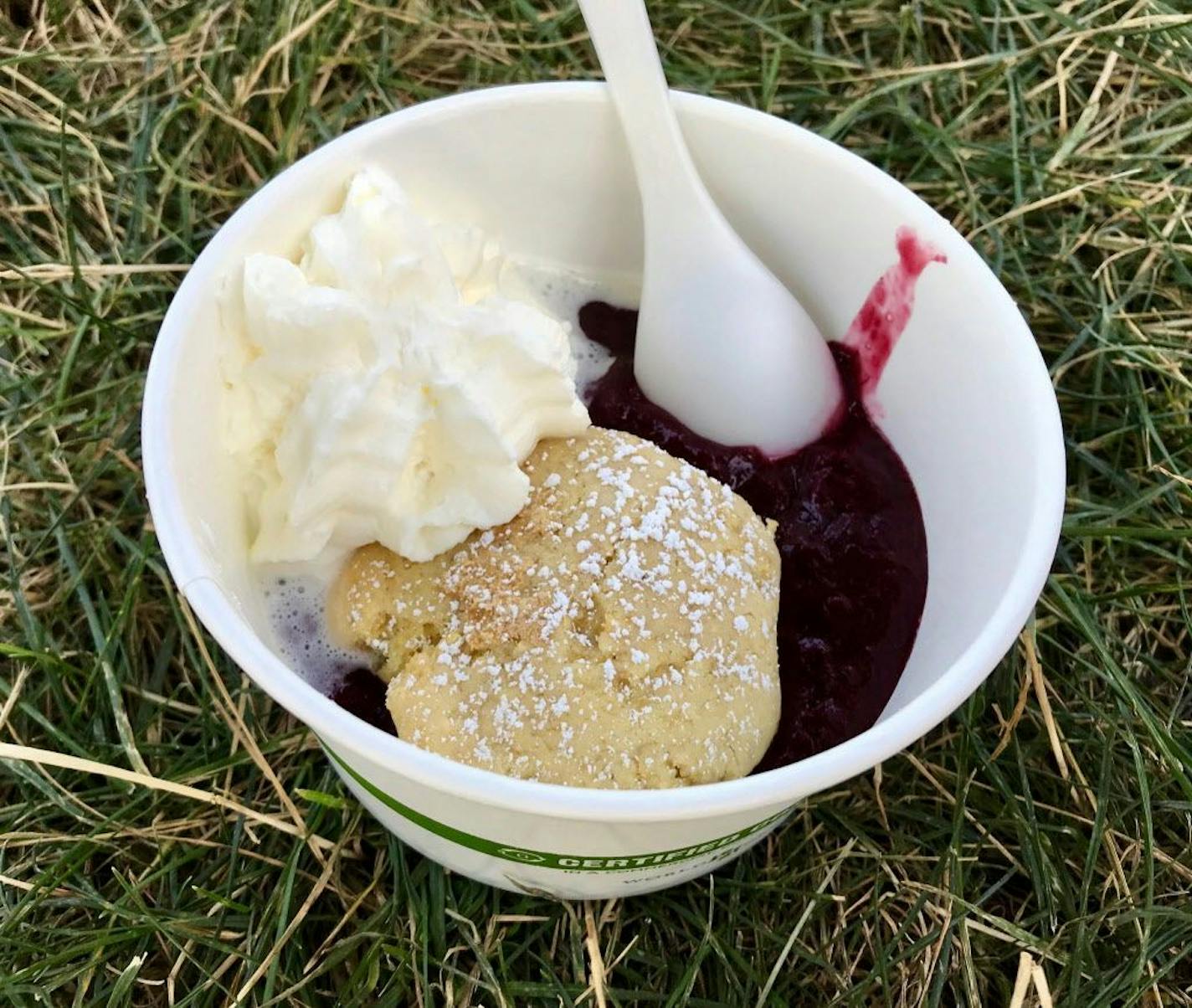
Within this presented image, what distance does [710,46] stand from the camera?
1872 mm

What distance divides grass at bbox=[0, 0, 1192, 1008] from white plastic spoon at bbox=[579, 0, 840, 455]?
421 millimetres

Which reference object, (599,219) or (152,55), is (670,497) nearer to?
(599,219)

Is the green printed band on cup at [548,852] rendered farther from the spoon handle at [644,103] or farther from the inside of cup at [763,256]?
the spoon handle at [644,103]

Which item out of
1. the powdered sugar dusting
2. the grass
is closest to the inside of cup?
the powdered sugar dusting

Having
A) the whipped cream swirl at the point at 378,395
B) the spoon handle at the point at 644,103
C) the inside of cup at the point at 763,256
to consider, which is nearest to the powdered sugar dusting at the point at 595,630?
the whipped cream swirl at the point at 378,395

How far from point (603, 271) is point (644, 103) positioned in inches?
10.4

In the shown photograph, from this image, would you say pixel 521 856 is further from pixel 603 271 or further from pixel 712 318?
pixel 603 271

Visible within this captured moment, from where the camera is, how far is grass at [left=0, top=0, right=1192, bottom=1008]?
4.04ft

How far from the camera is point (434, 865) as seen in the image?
129 cm

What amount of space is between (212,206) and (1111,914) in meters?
1.51

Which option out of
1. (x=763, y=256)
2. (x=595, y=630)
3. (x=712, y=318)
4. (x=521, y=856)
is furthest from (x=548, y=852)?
(x=763, y=256)

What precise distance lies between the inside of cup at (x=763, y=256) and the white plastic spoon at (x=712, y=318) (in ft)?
0.19

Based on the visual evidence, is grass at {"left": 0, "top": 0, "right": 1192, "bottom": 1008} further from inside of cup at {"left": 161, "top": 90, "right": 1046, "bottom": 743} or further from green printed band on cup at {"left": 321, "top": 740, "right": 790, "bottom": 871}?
inside of cup at {"left": 161, "top": 90, "right": 1046, "bottom": 743}

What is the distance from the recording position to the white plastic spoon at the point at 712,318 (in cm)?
126
